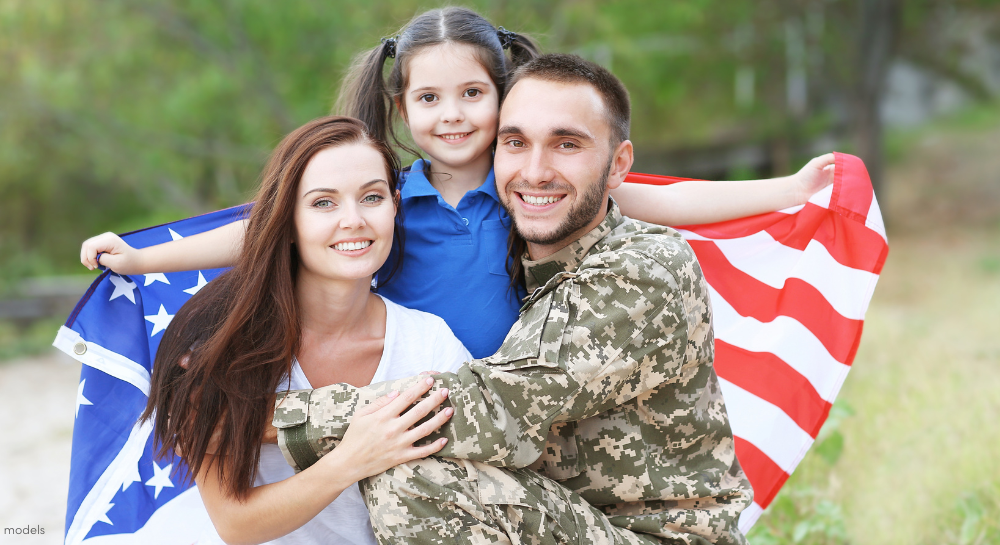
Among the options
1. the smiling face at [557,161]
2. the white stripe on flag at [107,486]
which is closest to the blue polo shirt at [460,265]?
the smiling face at [557,161]

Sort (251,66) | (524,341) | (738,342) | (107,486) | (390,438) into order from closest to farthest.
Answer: (390,438), (524,341), (107,486), (738,342), (251,66)

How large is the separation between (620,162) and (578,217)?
31 cm

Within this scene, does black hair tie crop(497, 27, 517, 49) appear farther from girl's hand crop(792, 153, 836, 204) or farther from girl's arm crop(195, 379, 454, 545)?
girl's arm crop(195, 379, 454, 545)

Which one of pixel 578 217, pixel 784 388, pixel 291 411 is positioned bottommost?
pixel 291 411

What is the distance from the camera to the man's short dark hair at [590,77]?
2801mm

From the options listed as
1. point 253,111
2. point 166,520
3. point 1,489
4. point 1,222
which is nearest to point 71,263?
point 1,222

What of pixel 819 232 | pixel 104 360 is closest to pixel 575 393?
pixel 819 232

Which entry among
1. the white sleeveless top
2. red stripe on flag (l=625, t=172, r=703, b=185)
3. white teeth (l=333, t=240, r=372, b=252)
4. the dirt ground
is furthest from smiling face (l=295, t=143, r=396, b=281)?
the dirt ground

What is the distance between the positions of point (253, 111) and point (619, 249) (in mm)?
9470

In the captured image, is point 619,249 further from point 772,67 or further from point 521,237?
point 772,67

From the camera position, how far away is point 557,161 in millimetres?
2770

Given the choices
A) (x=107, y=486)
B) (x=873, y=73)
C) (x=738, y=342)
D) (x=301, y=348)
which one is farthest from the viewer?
(x=873, y=73)

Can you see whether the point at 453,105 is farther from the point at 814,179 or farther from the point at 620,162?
the point at 814,179

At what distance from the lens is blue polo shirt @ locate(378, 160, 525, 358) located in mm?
2949
